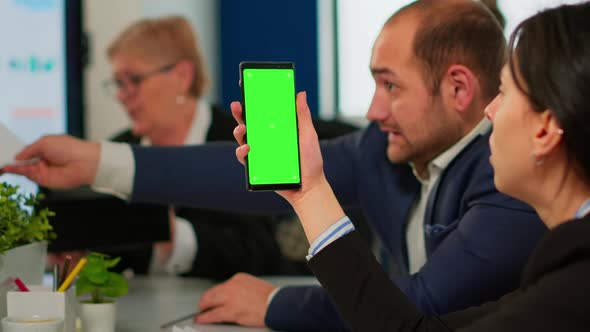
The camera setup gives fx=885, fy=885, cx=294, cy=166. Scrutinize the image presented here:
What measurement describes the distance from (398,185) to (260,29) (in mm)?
3156

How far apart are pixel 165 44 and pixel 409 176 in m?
1.75

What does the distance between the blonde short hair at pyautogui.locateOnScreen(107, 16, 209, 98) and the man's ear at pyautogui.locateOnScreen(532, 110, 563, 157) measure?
234cm

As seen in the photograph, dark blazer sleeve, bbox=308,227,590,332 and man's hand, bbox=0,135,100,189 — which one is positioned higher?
man's hand, bbox=0,135,100,189

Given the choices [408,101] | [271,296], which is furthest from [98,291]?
[408,101]

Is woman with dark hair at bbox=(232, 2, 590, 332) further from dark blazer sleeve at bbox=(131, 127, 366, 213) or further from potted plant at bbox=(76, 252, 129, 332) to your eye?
dark blazer sleeve at bbox=(131, 127, 366, 213)

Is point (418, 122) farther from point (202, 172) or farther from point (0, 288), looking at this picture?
point (0, 288)

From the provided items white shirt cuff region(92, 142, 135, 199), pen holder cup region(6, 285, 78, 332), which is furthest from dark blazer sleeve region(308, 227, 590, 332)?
white shirt cuff region(92, 142, 135, 199)

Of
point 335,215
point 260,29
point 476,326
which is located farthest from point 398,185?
point 260,29

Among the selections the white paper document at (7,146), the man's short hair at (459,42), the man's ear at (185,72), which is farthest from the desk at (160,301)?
the man's ear at (185,72)

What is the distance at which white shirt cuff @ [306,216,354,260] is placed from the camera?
3.67 ft

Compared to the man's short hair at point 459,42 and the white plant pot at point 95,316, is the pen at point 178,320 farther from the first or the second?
the man's short hair at point 459,42

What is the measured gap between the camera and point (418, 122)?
63.4 inches

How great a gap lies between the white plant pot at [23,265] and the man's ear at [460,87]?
0.75 m

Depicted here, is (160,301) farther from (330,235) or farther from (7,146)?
(330,235)
